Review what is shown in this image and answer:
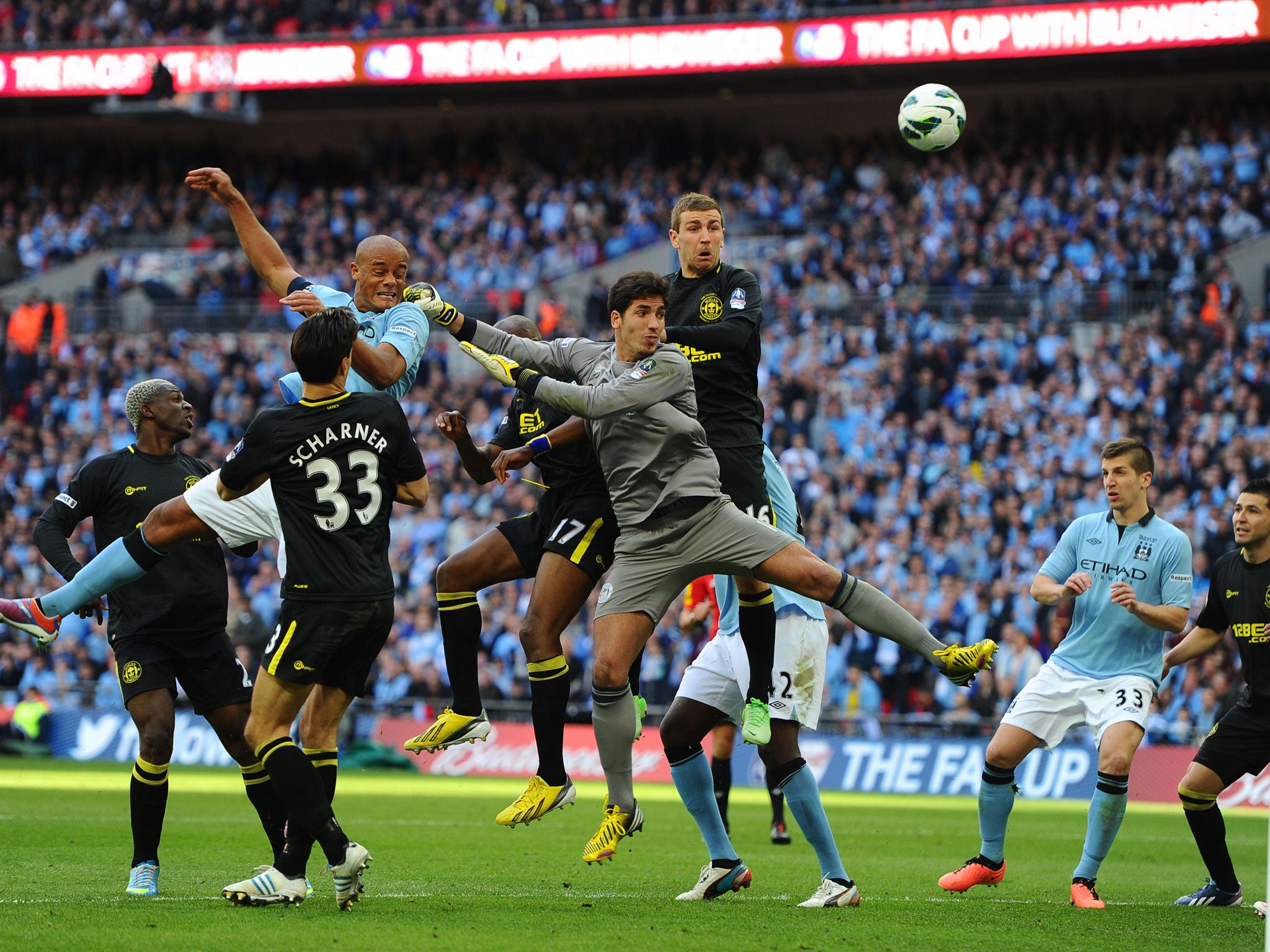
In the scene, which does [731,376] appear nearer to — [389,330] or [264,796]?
[389,330]

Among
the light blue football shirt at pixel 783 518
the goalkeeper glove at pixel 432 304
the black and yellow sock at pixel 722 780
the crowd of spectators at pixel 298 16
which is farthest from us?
the crowd of spectators at pixel 298 16

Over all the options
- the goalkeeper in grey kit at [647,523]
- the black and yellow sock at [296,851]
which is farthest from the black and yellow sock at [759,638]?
the black and yellow sock at [296,851]

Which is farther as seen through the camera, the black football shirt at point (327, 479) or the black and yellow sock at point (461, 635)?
the black and yellow sock at point (461, 635)

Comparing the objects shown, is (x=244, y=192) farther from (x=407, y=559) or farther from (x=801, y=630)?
(x=801, y=630)

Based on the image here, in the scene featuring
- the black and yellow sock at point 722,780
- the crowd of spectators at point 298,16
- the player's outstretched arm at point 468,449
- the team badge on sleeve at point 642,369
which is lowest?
the black and yellow sock at point 722,780

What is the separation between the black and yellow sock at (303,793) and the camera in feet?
23.2

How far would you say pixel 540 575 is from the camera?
27.5ft

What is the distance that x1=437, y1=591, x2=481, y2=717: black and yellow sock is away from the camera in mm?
8664

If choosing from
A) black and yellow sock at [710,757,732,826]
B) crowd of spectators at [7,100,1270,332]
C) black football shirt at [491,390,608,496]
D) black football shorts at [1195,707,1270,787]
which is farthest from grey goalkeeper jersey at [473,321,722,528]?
crowd of spectators at [7,100,1270,332]

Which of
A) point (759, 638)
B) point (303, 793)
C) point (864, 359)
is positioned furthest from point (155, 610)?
point (864, 359)

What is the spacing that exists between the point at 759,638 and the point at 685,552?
103 cm

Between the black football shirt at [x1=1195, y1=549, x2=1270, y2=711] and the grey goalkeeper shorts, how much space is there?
3145 millimetres

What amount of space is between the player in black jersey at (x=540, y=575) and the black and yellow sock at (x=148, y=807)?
1376 mm

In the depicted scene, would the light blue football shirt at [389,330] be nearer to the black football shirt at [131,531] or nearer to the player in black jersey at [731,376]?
the black football shirt at [131,531]
